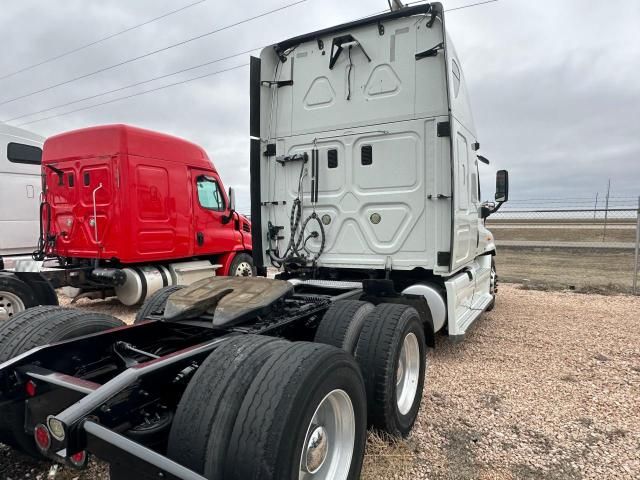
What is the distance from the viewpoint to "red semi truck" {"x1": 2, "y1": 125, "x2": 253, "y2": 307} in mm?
6844

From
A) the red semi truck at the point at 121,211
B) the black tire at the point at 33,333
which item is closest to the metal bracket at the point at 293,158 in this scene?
the black tire at the point at 33,333

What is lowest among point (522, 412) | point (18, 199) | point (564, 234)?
point (522, 412)

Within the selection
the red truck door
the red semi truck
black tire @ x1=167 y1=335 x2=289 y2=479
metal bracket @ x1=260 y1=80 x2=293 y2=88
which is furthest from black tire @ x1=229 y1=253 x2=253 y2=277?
black tire @ x1=167 y1=335 x2=289 y2=479

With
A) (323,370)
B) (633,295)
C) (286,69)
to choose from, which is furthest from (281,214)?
(633,295)

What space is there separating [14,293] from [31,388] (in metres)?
4.76

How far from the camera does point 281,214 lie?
17.3ft

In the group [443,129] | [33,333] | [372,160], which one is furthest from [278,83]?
[33,333]

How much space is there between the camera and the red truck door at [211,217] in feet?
26.9

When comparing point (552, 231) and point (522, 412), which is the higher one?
point (552, 231)

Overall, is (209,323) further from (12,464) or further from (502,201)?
(502,201)

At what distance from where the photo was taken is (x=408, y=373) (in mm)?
3275

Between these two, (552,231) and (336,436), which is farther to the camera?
(552,231)

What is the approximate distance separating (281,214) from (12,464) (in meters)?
3.40

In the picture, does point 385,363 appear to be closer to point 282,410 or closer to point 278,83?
point 282,410
